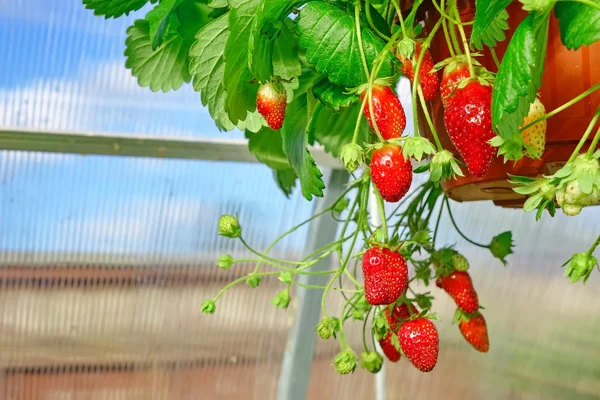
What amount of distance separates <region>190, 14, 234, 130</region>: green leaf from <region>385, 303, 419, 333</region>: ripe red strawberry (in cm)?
26

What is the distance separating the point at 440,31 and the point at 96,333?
1.02 meters

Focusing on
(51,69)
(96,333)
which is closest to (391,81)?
(51,69)

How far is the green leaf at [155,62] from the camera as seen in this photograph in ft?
3.07

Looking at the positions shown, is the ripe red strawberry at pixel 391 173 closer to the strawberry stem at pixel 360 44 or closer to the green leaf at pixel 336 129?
the strawberry stem at pixel 360 44

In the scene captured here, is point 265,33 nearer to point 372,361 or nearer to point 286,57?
point 286,57

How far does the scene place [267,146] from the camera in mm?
948

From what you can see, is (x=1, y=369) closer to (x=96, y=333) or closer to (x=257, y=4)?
(x=96, y=333)

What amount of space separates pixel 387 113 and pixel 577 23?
0.15 m

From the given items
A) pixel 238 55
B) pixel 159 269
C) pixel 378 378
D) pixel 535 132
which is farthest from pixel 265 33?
pixel 378 378

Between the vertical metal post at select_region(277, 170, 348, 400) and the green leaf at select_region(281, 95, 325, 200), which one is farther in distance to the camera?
the vertical metal post at select_region(277, 170, 348, 400)

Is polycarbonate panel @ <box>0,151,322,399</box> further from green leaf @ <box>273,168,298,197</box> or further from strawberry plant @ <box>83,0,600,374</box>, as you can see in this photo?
Answer: strawberry plant @ <box>83,0,600,374</box>

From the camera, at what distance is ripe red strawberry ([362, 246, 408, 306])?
2.04 feet

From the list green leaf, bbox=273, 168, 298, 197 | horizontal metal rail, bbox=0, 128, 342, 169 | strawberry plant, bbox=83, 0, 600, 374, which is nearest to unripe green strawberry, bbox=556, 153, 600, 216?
strawberry plant, bbox=83, 0, 600, 374

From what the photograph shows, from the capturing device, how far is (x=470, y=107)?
561mm
